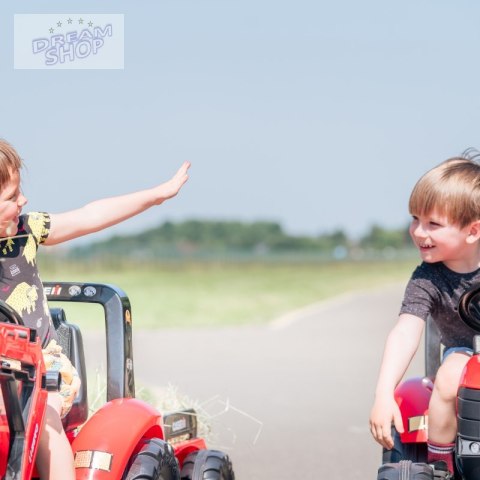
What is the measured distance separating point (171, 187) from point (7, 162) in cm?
67

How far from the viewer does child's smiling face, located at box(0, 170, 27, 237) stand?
11.3 feet

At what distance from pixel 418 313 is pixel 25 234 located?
53.8 inches

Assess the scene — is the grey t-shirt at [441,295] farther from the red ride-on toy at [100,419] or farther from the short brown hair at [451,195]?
the red ride-on toy at [100,419]

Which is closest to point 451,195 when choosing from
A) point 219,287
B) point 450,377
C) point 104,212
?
point 450,377

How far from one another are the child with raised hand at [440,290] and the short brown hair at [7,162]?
1331mm

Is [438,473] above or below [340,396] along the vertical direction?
above

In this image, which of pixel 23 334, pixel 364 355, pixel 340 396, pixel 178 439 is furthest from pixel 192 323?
pixel 23 334

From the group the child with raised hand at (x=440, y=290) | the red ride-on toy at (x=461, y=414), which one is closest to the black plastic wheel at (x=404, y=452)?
the red ride-on toy at (x=461, y=414)

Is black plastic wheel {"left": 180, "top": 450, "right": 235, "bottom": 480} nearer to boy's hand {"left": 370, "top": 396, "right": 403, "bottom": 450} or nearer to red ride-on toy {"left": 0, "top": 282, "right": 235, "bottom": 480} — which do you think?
red ride-on toy {"left": 0, "top": 282, "right": 235, "bottom": 480}

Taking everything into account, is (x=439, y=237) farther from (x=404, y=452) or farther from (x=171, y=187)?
(x=171, y=187)

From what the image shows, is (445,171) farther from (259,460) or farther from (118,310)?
(259,460)

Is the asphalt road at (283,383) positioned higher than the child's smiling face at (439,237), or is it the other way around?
the child's smiling face at (439,237)

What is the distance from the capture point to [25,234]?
372cm

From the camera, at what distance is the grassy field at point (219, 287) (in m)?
21.5
